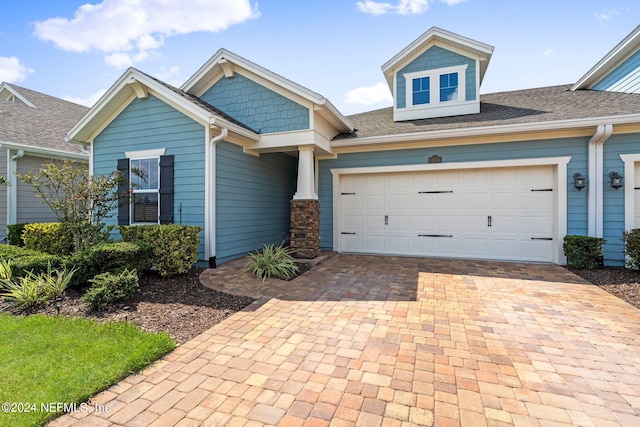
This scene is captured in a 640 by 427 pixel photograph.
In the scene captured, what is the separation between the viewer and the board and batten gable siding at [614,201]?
655cm

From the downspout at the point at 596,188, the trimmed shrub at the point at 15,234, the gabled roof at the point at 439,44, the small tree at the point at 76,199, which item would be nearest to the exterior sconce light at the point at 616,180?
the downspout at the point at 596,188

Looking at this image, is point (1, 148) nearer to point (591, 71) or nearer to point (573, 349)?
point (573, 349)

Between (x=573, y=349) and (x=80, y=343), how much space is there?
16.4 ft

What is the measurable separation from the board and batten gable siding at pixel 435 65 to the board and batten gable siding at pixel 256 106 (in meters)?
3.69

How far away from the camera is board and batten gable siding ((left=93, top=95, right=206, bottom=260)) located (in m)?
6.71

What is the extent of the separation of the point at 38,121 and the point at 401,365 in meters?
13.7

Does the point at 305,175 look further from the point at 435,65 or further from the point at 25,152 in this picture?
the point at 25,152

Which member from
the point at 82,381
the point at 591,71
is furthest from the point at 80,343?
the point at 591,71

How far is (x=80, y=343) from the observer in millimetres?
3191

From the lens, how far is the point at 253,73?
7.71 m

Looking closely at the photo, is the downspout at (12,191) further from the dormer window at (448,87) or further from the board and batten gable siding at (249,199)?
the dormer window at (448,87)

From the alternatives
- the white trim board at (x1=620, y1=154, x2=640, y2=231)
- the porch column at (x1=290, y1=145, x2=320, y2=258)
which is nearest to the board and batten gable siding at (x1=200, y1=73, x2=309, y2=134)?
the porch column at (x1=290, y1=145, x2=320, y2=258)

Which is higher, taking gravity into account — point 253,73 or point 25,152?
point 253,73

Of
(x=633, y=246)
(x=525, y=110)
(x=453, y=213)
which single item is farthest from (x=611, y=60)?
(x=453, y=213)
